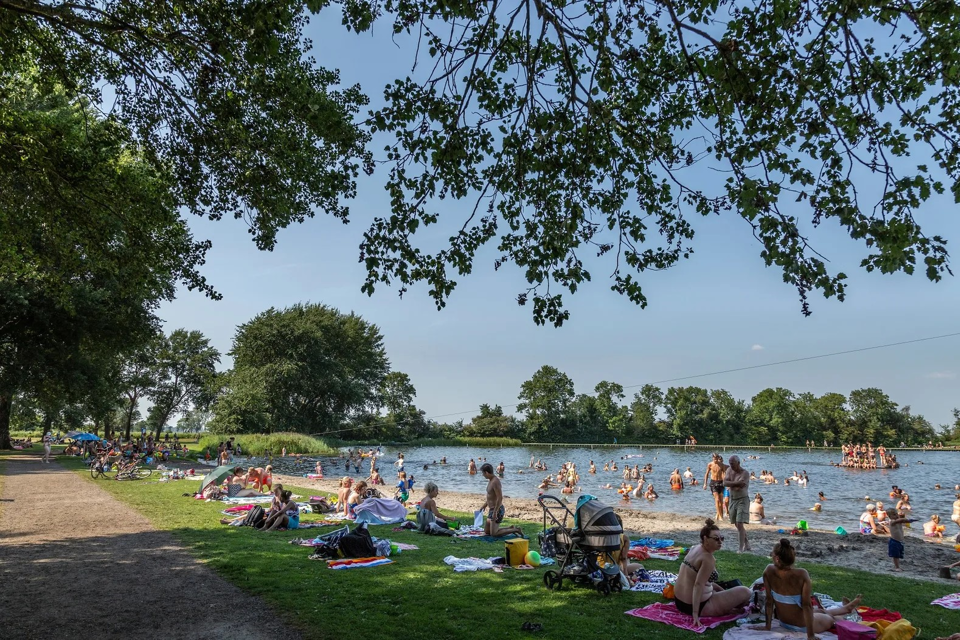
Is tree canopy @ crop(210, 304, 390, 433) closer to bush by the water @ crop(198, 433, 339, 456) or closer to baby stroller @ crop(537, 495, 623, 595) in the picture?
bush by the water @ crop(198, 433, 339, 456)

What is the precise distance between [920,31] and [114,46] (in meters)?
9.17

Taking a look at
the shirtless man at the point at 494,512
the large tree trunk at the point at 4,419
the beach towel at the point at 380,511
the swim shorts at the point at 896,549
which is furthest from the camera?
the large tree trunk at the point at 4,419

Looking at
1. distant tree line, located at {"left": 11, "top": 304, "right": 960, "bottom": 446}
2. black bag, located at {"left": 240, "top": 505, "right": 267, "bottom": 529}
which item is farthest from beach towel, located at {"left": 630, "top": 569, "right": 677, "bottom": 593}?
distant tree line, located at {"left": 11, "top": 304, "right": 960, "bottom": 446}

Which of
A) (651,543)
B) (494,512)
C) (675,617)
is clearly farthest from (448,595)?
(651,543)

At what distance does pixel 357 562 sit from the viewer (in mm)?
8266

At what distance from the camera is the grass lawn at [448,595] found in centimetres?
548

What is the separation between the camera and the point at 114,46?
7.57m

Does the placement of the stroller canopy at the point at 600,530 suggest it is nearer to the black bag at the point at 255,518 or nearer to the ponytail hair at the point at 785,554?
the ponytail hair at the point at 785,554

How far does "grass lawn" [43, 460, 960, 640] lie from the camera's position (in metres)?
5.48

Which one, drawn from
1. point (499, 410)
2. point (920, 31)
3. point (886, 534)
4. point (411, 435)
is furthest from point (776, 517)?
point (499, 410)

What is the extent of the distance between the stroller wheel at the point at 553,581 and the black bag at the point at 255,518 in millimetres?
→ 7010

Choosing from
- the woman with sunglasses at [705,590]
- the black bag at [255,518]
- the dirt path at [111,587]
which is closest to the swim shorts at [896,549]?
the woman with sunglasses at [705,590]

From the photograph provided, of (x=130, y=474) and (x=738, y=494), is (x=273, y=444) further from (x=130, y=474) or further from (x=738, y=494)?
(x=738, y=494)

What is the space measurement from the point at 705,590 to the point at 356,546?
513 cm
